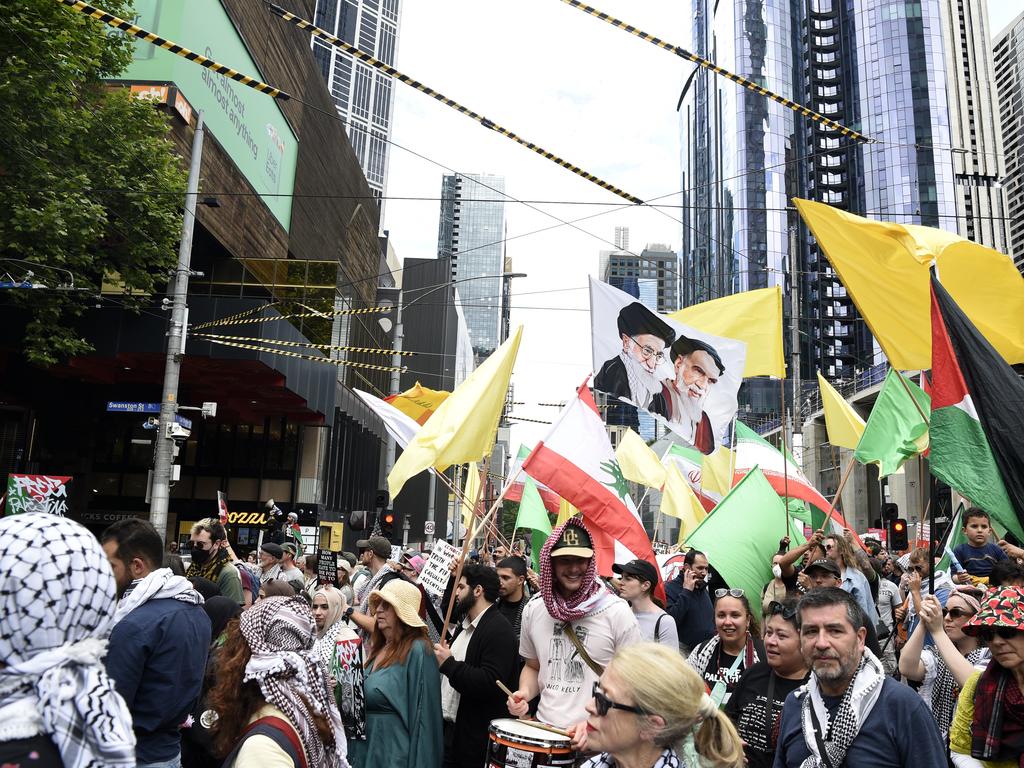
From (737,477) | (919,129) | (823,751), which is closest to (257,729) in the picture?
(823,751)

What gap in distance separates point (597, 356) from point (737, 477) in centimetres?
661

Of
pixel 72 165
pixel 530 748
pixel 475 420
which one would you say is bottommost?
pixel 530 748

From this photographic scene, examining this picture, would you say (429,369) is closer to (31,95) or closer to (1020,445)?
(31,95)

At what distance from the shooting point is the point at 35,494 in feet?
34.9

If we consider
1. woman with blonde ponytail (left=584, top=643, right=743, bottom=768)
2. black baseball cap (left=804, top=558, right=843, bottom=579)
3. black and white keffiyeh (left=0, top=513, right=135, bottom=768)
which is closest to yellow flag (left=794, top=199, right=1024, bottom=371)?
black baseball cap (left=804, top=558, right=843, bottom=579)

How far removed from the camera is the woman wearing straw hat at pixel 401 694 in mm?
4633

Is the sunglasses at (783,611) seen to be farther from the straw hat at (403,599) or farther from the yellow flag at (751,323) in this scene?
the yellow flag at (751,323)

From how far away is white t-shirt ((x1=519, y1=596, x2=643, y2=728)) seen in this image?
4742 mm

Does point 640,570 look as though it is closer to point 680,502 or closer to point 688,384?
point 688,384

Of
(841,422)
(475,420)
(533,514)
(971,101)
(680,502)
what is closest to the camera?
(475,420)

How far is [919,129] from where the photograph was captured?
322 ft

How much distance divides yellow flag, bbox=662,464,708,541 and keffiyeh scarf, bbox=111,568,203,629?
11967mm

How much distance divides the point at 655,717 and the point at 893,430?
31.1ft

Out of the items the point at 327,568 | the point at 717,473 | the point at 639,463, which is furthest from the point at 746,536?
the point at 717,473
